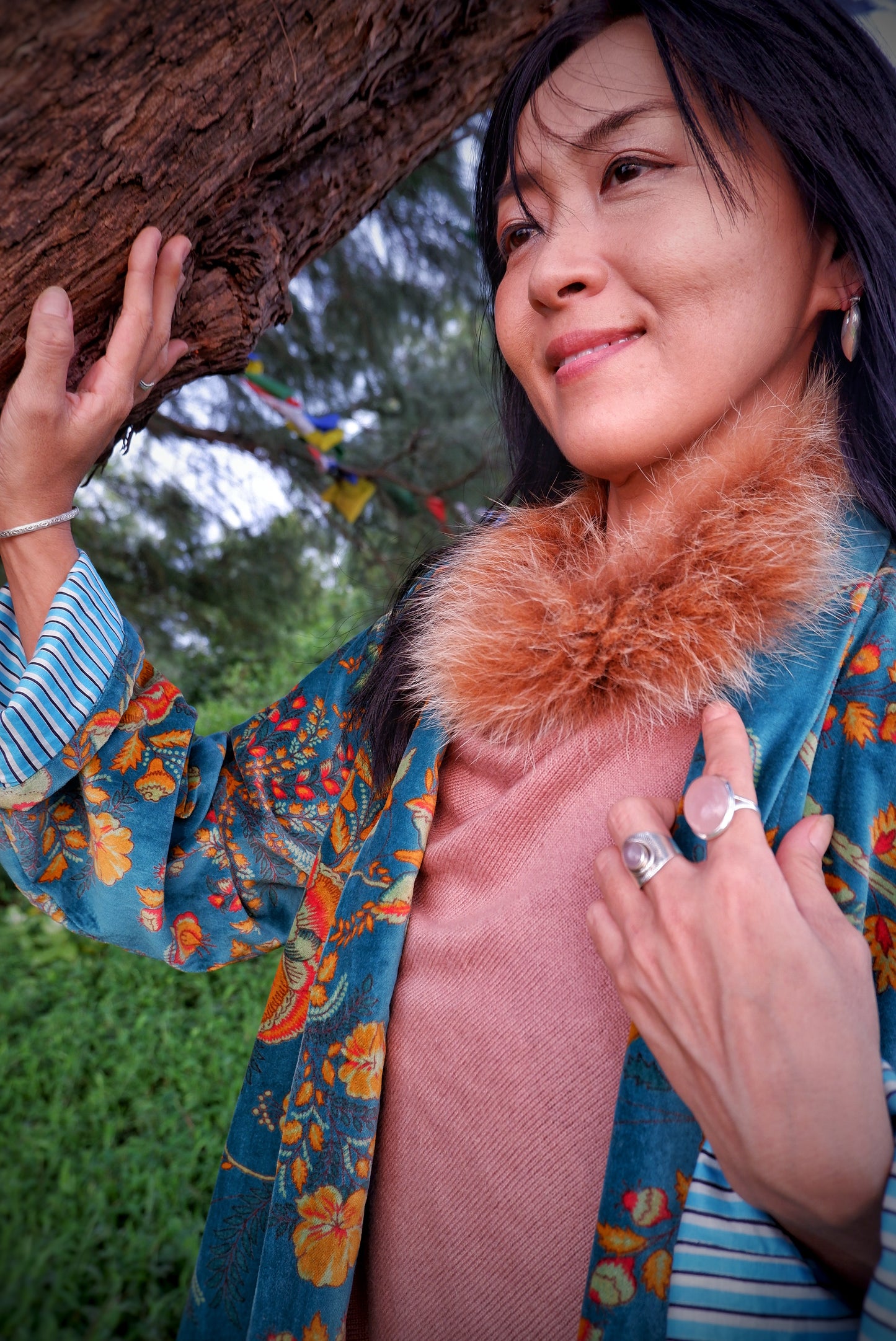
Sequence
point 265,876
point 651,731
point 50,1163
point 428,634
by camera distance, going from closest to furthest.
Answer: point 651,731, point 428,634, point 265,876, point 50,1163

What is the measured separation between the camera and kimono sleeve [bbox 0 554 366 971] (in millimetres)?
1185

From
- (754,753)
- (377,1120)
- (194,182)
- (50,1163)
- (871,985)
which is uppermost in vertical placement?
(194,182)

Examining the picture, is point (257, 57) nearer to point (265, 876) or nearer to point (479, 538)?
point (479, 538)

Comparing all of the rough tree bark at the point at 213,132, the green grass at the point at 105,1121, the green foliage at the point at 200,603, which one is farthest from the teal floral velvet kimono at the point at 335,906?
the green foliage at the point at 200,603

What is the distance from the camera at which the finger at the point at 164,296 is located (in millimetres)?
1154

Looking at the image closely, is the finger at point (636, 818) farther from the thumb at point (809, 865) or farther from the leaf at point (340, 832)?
the leaf at point (340, 832)

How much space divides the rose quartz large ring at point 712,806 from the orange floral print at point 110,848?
0.81 metres

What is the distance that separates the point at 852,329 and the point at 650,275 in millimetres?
276

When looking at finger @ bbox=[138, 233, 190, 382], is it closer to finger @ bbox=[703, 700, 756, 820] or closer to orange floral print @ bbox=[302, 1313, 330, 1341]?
finger @ bbox=[703, 700, 756, 820]

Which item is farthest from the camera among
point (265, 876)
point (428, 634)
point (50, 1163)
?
point (50, 1163)

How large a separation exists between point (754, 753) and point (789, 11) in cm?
91

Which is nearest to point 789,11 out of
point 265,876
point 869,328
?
point 869,328

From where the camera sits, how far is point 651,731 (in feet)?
3.44

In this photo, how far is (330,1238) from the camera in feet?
3.38
